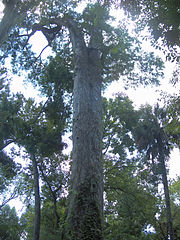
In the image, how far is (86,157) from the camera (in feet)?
13.5

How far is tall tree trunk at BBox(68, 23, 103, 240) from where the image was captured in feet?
10.7

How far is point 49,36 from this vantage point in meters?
10.3

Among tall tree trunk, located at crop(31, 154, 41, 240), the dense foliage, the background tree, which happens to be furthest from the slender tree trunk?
the background tree

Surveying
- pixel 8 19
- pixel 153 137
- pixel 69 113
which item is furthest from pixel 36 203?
pixel 153 137

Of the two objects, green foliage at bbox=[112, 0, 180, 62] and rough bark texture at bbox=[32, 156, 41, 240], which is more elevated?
green foliage at bbox=[112, 0, 180, 62]

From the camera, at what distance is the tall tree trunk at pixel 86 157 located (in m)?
3.26

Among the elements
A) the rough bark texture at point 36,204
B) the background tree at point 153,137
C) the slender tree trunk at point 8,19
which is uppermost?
the background tree at point 153,137

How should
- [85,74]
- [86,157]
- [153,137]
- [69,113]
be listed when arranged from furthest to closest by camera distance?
[153,137] → [69,113] → [85,74] → [86,157]

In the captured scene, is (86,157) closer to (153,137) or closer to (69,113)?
(69,113)

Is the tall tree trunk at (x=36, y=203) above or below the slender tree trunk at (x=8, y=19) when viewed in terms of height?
below

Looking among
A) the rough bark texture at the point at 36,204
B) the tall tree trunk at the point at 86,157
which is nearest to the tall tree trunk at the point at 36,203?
the rough bark texture at the point at 36,204

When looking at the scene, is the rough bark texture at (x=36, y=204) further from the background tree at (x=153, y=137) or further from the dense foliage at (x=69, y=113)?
the background tree at (x=153, y=137)

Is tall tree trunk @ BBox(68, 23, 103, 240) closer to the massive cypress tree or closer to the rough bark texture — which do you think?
the massive cypress tree

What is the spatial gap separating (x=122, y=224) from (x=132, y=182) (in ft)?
16.0
